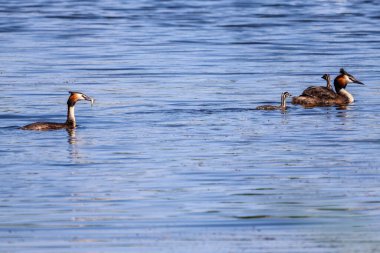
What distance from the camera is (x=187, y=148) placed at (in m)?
20.8

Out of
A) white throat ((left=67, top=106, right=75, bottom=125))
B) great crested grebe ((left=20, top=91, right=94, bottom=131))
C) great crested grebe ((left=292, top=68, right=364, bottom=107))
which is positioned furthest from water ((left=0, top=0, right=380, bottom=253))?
great crested grebe ((left=292, top=68, right=364, bottom=107))

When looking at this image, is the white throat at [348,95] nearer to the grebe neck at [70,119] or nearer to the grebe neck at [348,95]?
the grebe neck at [348,95]

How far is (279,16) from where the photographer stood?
56.3 metres

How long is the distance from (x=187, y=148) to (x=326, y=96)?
8020 millimetres

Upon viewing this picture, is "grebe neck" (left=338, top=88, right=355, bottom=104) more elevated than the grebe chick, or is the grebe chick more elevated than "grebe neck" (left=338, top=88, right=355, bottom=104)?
the grebe chick

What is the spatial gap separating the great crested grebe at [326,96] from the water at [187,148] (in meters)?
0.49

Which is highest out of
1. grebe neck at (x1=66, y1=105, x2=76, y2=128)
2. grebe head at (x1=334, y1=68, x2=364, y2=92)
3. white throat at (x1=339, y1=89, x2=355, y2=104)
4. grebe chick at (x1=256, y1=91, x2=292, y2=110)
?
grebe neck at (x1=66, y1=105, x2=76, y2=128)

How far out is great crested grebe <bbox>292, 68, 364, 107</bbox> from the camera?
27.4 m

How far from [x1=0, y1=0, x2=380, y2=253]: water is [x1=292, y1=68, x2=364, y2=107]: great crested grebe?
49 centimetres

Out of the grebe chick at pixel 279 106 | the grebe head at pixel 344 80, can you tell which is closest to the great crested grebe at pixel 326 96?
the grebe head at pixel 344 80

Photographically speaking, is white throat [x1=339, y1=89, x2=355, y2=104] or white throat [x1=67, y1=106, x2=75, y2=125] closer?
white throat [x1=67, y1=106, x2=75, y2=125]

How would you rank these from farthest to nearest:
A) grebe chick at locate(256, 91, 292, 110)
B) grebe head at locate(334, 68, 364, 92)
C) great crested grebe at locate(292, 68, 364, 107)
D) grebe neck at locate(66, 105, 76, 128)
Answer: grebe head at locate(334, 68, 364, 92) → great crested grebe at locate(292, 68, 364, 107) → grebe chick at locate(256, 91, 292, 110) → grebe neck at locate(66, 105, 76, 128)

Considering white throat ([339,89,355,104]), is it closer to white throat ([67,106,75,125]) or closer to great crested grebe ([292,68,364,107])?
great crested grebe ([292,68,364,107])

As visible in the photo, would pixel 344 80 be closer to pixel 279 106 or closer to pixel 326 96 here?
pixel 326 96
